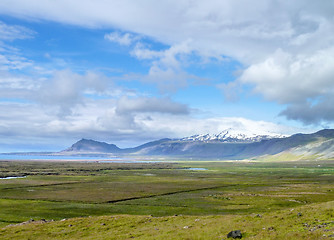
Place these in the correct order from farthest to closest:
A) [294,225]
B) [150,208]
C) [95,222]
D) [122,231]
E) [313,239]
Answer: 1. [150,208]
2. [95,222]
3. [122,231]
4. [294,225]
5. [313,239]

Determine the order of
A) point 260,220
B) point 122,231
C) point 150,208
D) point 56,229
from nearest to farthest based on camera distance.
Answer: point 260,220
point 122,231
point 56,229
point 150,208

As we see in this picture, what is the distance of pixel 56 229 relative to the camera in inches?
1870

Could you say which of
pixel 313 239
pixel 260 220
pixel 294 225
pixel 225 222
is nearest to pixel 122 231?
pixel 225 222

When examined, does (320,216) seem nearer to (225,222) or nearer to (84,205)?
(225,222)

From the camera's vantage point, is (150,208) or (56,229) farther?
(150,208)

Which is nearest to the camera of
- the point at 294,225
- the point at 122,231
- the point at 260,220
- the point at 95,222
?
the point at 294,225

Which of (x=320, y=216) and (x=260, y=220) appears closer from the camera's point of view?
(x=320, y=216)

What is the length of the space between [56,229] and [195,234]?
2234 cm

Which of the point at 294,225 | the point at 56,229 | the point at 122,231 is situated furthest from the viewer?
the point at 56,229

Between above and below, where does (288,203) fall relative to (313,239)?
below

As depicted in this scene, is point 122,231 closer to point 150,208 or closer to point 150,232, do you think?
point 150,232

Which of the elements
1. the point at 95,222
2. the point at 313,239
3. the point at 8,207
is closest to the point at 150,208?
the point at 95,222

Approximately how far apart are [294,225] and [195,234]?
11.2m

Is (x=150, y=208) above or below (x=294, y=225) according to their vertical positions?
below
